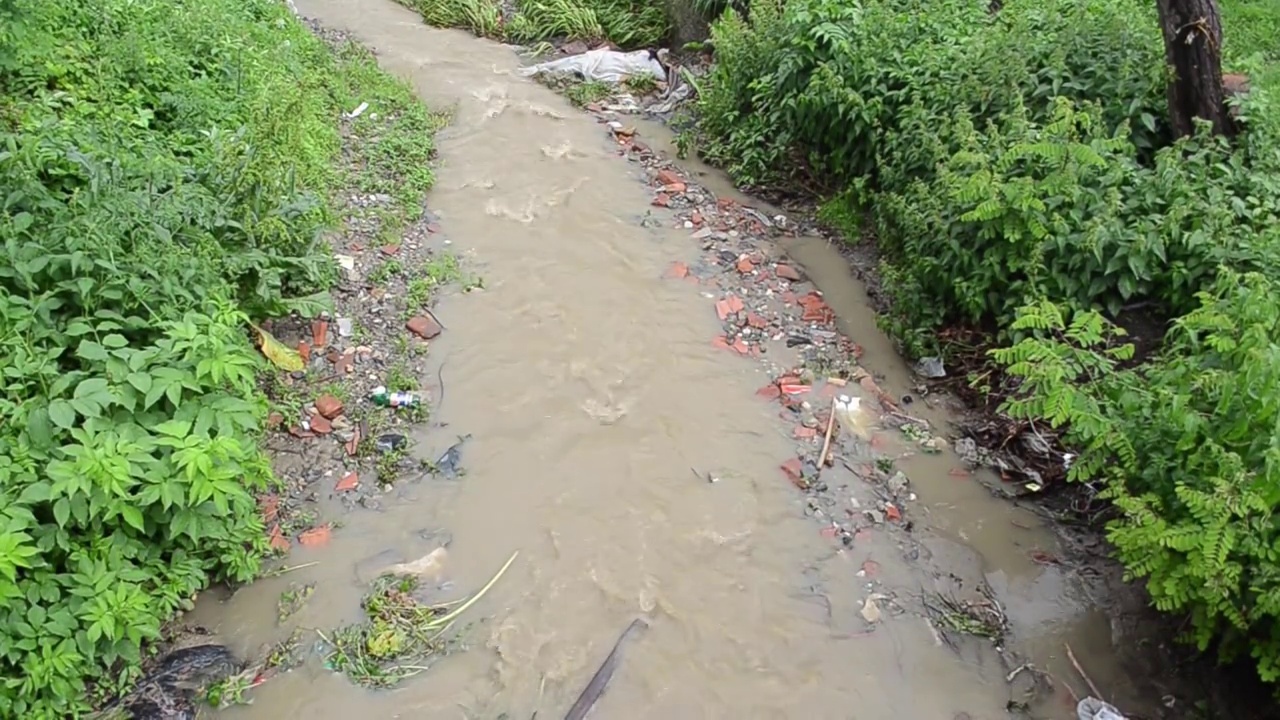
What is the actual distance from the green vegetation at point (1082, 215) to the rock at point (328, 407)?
3.05 metres

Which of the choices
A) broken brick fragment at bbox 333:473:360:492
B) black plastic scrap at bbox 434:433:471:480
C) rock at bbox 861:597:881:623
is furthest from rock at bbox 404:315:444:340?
rock at bbox 861:597:881:623

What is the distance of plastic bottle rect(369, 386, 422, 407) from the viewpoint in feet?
14.7

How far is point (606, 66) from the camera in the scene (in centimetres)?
845

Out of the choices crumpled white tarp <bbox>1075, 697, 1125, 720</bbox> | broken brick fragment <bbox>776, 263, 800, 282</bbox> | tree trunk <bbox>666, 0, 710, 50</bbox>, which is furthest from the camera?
tree trunk <bbox>666, 0, 710, 50</bbox>

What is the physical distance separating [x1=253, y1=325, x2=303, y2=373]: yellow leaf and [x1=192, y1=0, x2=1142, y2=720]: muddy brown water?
0.76m

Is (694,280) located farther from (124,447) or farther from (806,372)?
(124,447)

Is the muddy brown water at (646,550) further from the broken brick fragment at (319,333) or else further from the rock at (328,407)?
the broken brick fragment at (319,333)

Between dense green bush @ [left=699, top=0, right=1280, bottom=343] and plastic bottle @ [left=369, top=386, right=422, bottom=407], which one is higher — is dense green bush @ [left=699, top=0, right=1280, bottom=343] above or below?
above

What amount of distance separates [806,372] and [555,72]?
491 centimetres

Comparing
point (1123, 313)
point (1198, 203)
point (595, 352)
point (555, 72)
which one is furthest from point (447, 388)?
point (555, 72)

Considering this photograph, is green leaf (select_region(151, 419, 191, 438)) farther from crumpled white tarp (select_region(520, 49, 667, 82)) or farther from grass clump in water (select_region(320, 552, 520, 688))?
crumpled white tarp (select_region(520, 49, 667, 82))

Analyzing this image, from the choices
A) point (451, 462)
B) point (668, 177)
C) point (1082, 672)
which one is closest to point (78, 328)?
point (451, 462)

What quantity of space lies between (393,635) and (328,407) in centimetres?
141

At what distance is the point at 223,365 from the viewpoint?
3.43m
